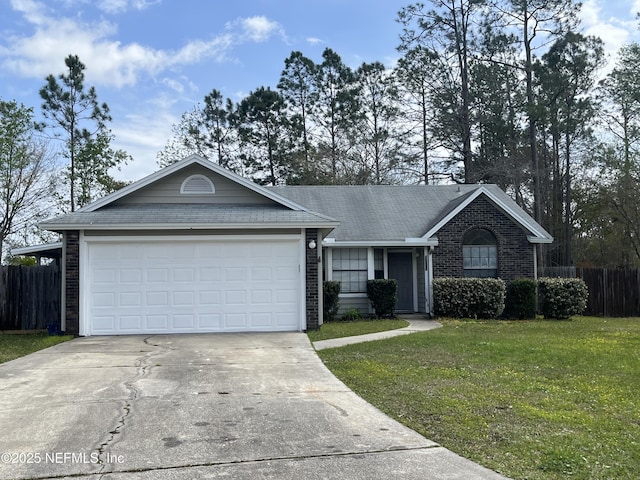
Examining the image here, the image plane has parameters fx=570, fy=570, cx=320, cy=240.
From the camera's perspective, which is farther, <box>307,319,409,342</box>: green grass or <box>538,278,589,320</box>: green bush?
<box>538,278,589,320</box>: green bush

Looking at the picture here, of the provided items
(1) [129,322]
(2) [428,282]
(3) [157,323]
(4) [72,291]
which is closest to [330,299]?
(2) [428,282]

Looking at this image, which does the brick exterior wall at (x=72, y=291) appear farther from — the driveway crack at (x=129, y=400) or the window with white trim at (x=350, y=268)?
the window with white trim at (x=350, y=268)

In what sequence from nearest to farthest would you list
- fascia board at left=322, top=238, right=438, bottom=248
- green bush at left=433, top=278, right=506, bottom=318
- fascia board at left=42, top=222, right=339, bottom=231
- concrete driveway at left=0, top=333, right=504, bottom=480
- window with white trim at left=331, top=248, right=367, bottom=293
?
concrete driveway at left=0, top=333, right=504, bottom=480 → fascia board at left=42, top=222, right=339, bottom=231 → green bush at left=433, top=278, right=506, bottom=318 → fascia board at left=322, top=238, right=438, bottom=248 → window with white trim at left=331, top=248, right=367, bottom=293

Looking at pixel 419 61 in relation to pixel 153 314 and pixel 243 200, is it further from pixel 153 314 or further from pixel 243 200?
pixel 153 314

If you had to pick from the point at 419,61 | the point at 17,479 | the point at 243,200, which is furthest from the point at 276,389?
the point at 419,61

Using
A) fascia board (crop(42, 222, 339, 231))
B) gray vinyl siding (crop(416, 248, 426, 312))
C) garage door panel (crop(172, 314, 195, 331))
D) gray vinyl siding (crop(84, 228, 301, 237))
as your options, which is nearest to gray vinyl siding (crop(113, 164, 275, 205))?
gray vinyl siding (crop(84, 228, 301, 237))

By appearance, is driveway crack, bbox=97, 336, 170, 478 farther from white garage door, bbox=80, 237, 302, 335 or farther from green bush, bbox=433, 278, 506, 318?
green bush, bbox=433, 278, 506, 318

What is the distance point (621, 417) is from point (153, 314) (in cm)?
973

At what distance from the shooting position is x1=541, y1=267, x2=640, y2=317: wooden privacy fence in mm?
19219

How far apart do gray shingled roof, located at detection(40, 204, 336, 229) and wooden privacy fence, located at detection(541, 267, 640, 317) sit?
11.1 meters

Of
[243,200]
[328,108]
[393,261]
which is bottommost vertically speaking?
[393,261]

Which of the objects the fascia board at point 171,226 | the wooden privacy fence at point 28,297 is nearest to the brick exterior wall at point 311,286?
the fascia board at point 171,226

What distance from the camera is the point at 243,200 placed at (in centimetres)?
1447

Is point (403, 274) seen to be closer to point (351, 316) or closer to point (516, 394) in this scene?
point (351, 316)
